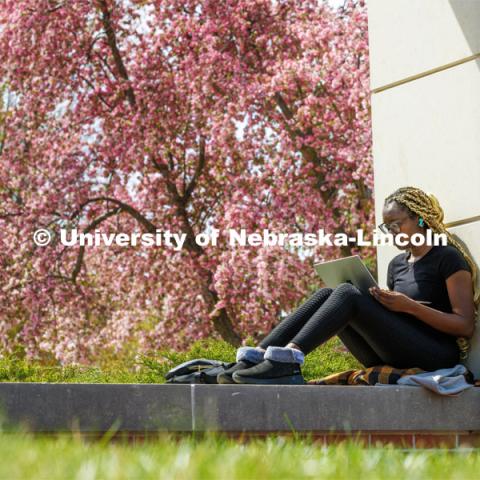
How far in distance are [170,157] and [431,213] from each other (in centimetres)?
810

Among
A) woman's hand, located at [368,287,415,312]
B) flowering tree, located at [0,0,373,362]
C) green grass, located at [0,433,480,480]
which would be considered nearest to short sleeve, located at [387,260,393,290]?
woman's hand, located at [368,287,415,312]

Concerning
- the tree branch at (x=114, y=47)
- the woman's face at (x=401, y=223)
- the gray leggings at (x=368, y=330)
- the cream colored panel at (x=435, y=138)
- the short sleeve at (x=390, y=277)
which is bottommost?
the gray leggings at (x=368, y=330)

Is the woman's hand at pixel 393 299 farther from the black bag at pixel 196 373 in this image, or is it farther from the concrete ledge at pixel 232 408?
the black bag at pixel 196 373

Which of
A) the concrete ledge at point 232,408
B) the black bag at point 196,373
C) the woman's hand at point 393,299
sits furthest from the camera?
the woman's hand at point 393,299

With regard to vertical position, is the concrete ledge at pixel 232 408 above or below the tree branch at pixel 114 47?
below

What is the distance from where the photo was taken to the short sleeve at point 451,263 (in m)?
4.58

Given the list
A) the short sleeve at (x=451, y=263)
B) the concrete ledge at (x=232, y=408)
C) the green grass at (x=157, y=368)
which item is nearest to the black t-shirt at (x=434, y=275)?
the short sleeve at (x=451, y=263)

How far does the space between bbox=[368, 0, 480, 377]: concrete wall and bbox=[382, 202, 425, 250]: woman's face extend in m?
0.26

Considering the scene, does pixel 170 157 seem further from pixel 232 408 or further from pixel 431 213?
pixel 232 408

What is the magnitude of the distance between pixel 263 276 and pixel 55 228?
2.83m

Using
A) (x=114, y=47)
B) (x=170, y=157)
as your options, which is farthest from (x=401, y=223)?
(x=114, y=47)

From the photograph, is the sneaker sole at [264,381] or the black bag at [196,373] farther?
the black bag at [196,373]

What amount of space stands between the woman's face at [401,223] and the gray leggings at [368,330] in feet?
1.30

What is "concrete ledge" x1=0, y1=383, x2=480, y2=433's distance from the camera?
346 cm
